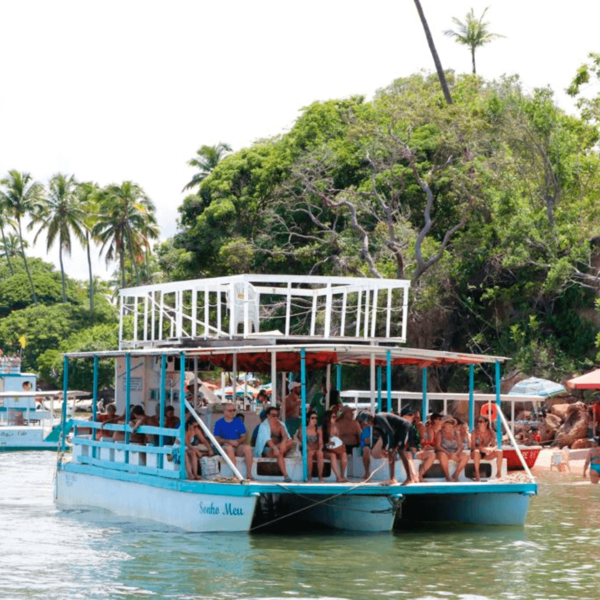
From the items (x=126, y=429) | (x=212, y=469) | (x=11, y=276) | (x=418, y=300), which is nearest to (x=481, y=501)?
(x=212, y=469)

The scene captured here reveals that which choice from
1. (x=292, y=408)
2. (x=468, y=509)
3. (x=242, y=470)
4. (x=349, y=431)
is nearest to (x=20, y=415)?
(x=292, y=408)

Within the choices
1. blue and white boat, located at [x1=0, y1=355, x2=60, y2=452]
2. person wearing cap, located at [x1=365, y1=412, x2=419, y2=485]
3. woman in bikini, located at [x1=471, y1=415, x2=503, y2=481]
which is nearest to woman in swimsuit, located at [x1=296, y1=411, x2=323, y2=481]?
person wearing cap, located at [x1=365, y1=412, x2=419, y2=485]

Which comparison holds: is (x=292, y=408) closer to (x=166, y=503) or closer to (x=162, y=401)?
(x=162, y=401)

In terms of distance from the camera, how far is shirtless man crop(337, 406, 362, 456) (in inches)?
688

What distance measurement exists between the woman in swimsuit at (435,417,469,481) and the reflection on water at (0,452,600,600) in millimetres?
1025

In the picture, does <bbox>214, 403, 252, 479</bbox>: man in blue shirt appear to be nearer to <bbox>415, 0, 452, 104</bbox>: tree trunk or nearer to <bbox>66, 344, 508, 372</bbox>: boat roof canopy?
<bbox>66, 344, 508, 372</bbox>: boat roof canopy

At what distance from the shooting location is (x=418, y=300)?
1527 inches

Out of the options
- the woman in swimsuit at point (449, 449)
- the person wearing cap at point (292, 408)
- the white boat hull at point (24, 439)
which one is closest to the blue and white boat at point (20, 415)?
the white boat hull at point (24, 439)

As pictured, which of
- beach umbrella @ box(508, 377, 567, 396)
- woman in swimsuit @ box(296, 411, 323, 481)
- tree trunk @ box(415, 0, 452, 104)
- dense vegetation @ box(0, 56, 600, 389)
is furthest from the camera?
tree trunk @ box(415, 0, 452, 104)

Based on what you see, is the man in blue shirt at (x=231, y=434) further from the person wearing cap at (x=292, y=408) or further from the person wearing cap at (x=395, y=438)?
the person wearing cap at (x=292, y=408)

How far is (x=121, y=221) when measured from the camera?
66.2 metres

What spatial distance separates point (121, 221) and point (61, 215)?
8689 mm

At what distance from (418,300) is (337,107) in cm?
1154

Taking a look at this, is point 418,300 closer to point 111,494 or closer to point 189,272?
point 189,272
